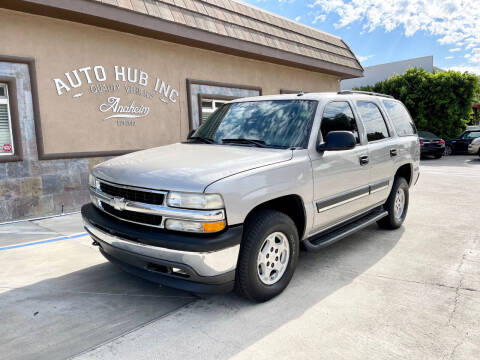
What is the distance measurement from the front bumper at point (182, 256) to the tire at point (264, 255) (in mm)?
127

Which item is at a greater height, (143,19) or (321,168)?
(143,19)

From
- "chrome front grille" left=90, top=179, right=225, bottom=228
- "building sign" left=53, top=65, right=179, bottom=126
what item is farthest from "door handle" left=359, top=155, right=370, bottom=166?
"building sign" left=53, top=65, right=179, bottom=126

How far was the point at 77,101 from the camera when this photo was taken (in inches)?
301

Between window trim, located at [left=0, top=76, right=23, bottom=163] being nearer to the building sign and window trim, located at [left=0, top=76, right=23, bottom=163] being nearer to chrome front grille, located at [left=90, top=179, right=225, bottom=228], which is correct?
the building sign

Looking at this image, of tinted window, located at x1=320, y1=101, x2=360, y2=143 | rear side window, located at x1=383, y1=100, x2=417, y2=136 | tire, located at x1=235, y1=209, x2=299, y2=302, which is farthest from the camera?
rear side window, located at x1=383, y1=100, x2=417, y2=136

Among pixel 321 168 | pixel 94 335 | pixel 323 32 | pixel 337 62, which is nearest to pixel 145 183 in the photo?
pixel 94 335

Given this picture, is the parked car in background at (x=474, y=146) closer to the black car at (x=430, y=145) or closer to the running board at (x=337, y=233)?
the black car at (x=430, y=145)

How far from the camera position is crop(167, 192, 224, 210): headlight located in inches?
110

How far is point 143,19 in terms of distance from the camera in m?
7.75

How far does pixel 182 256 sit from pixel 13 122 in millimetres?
5776

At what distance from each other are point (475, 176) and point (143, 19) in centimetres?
1029

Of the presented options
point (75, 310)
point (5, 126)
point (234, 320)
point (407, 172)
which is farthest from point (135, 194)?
point (5, 126)

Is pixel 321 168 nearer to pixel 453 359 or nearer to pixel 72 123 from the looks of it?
pixel 453 359

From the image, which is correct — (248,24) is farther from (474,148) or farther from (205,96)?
(474,148)
